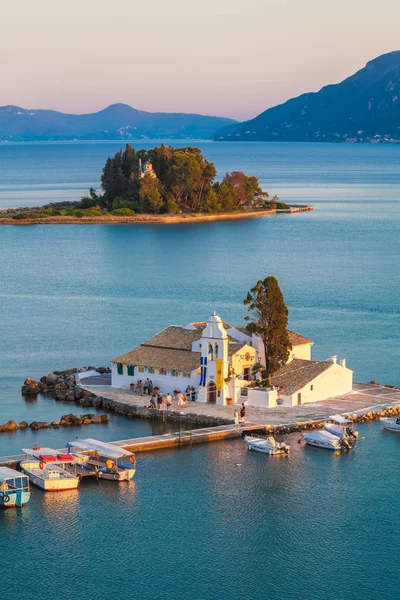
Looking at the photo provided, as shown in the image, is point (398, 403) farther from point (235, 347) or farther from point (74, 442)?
point (74, 442)

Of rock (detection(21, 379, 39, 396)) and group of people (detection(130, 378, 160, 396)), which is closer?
group of people (detection(130, 378, 160, 396))

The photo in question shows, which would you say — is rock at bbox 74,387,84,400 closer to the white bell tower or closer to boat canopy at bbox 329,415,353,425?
the white bell tower

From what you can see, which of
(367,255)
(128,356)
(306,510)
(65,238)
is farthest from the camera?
(65,238)

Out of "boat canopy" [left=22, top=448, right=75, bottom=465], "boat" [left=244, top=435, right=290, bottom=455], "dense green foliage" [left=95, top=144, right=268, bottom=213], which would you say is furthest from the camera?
"dense green foliage" [left=95, top=144, right=268, bottom=213]

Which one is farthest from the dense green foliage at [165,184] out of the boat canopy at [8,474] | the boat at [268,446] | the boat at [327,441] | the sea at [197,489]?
the boat canopy at [8,474]

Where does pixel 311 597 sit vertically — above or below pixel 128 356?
below

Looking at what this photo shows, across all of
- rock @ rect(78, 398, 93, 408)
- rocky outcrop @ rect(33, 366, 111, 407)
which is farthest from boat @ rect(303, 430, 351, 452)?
rocky outcrop @ rect(33, 366, 111, 407)

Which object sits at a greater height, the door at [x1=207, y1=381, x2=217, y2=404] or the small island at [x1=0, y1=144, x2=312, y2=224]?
the small island at [x1=0, y1=144, x2=312, y2=224]

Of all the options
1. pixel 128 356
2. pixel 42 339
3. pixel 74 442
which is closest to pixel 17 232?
pixel 42 339
